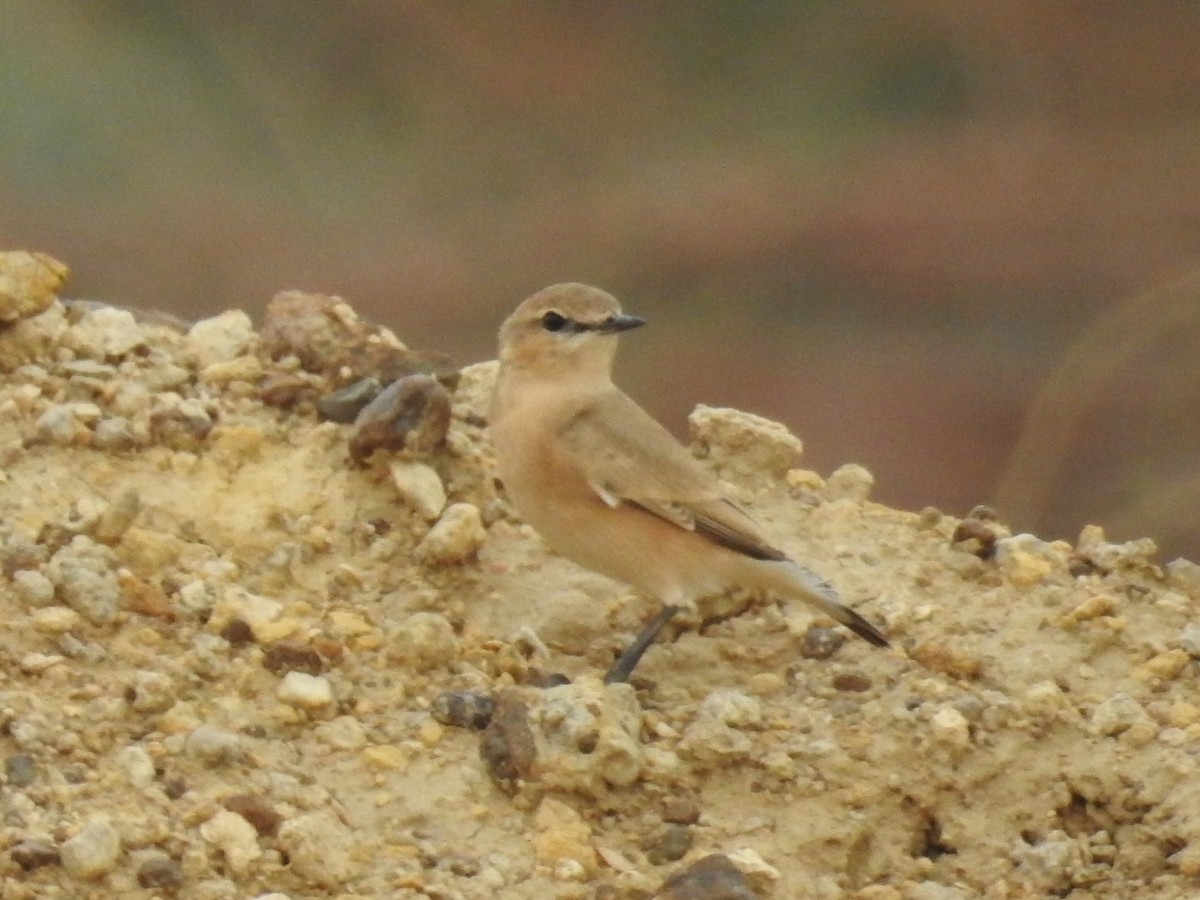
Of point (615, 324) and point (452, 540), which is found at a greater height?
point (615, 324)

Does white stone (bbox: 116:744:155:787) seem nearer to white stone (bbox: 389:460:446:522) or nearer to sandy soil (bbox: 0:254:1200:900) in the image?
sandy soil (bbox: 0:254:1200:900)

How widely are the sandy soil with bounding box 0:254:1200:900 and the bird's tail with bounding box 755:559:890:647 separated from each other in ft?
0.22

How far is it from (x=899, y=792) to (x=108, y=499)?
206 centimetres

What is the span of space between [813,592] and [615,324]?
1.18m

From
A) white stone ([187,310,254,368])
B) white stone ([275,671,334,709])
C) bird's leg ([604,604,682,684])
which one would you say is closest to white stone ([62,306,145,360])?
white stone ([187,310,254,368])

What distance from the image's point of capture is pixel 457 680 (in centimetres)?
641

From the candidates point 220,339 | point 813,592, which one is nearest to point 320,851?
point 813,592

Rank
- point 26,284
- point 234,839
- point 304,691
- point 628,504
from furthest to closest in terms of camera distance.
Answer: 1. point 26,284
2. point 628,504
3. point 304,691
4. point 234,839

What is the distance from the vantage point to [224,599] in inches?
254

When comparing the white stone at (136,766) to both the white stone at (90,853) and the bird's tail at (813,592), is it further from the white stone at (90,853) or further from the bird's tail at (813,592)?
the bird's tail at (813,592)

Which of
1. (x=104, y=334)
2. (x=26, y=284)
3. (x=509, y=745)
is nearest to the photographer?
(x=509, y=745)

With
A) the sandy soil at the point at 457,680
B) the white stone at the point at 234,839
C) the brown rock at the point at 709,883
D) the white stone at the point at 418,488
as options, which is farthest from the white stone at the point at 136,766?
the white stone at the point at 418,488

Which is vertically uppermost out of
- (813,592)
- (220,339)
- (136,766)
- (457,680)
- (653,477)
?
(220,339)

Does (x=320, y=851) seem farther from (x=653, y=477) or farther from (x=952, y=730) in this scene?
(x=653, y=477)
